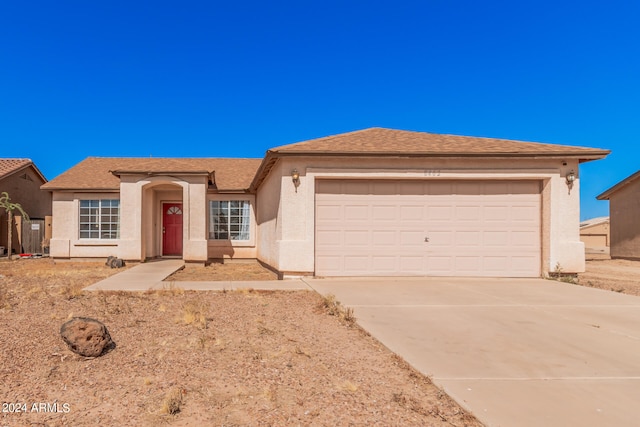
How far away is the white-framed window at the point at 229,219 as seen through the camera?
649 inches

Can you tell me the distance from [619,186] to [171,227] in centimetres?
2243

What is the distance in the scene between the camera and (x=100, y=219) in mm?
16016

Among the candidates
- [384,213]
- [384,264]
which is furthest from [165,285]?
[384,213]

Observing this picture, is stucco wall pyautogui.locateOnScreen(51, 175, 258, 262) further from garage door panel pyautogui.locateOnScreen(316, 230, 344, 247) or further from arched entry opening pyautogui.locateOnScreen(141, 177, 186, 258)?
garage door panel pyautogui.locateOnScreen(316, 230, 344, 247)

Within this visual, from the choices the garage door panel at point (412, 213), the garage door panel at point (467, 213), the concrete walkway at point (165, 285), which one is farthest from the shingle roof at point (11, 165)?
the garage door panel at point (467, 213)

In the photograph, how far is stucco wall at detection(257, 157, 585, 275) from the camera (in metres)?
10.3

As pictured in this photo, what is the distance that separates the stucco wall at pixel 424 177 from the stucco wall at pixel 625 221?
40.0 ft

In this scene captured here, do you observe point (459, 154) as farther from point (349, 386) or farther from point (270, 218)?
point (349, 386)

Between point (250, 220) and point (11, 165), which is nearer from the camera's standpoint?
point (250, 220)

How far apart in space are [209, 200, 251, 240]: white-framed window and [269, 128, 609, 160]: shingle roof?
655 centimetres

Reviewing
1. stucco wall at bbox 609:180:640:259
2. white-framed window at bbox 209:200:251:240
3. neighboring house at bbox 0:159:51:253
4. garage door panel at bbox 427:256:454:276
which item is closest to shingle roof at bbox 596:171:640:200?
stucco wall at bbox 609:180:640:259

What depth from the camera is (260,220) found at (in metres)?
15.4

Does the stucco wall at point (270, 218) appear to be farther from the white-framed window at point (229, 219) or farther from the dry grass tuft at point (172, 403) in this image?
the dry grass tuft at point (172, 403)

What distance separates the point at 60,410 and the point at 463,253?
9.68 metres
